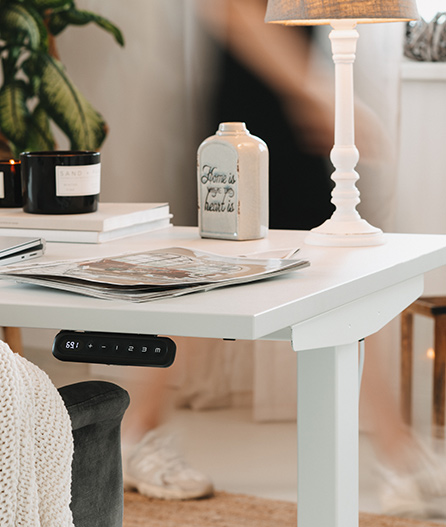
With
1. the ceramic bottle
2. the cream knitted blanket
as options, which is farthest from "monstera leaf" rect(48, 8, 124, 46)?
the cream knitted blanket

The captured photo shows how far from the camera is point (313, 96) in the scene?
241 centimetres

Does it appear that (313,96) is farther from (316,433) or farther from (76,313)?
(76,313)

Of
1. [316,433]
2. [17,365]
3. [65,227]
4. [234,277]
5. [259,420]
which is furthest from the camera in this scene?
[259,420]

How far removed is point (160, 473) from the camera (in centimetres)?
250

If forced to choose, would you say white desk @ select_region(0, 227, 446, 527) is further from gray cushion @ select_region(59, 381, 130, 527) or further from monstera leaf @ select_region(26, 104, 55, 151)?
monstera leaf @ select_region(26, 104, 55, 151)

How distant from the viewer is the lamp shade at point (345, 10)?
143cm

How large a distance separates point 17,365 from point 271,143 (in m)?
1.59

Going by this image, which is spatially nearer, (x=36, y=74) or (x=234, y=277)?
(x=234, y=277)

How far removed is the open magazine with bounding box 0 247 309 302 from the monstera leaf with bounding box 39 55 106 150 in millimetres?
1403

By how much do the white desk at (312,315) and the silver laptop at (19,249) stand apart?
0.8 inches

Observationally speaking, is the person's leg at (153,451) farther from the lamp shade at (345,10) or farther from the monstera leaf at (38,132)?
the lamp shade at (345,10)

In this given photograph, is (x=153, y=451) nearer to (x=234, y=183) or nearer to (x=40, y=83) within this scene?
(x=40, y=83)

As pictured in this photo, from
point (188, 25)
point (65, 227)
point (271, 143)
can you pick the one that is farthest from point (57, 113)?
point (65, 227)

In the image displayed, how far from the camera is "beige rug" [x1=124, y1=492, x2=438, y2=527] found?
231 cm
